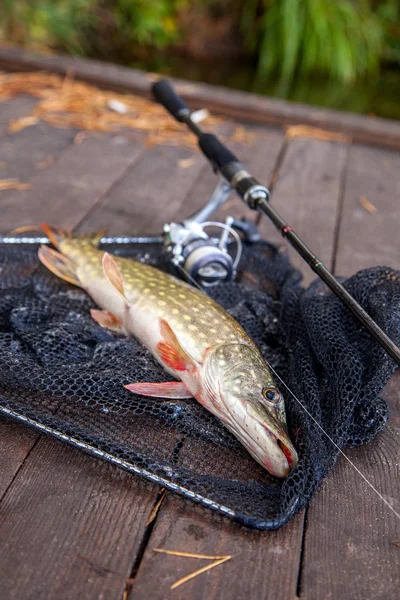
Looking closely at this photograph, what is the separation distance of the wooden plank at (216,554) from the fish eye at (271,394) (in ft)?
1.02

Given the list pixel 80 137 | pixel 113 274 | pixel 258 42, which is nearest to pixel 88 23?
pixel 258 42

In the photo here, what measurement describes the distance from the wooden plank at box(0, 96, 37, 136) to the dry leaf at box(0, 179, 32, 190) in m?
0.73

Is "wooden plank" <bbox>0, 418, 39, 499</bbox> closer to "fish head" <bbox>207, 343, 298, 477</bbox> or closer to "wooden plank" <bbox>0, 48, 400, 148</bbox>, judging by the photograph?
"fish head" <bbox>207, 343, 298, 477</bbox>

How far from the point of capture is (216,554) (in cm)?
146

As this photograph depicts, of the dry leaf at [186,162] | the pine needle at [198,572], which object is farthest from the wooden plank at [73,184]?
the pine needle at [198,572]

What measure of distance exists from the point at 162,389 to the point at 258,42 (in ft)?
26.7

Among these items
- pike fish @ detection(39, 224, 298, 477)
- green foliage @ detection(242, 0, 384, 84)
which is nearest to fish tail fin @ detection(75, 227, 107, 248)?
pike fish @ detection(39, 224, 298, 477)

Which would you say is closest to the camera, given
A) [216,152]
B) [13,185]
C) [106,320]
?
[106,320]

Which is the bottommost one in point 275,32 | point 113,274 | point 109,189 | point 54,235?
point 275,32

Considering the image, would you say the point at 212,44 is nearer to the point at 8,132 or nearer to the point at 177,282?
the point at 8,132

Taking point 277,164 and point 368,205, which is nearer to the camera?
point 368,205

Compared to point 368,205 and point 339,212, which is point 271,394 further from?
point 368,205

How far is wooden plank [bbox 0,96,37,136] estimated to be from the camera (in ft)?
12.8

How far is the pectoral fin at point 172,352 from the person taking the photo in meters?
1.85
